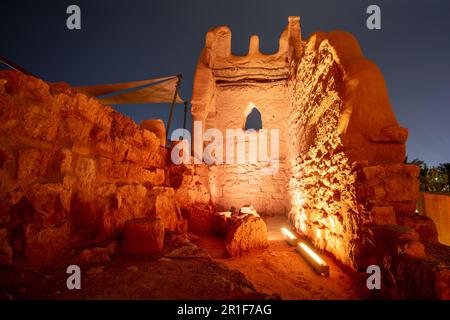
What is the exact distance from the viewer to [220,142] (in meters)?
7.26

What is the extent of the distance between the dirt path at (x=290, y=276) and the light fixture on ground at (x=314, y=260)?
7 centimetres

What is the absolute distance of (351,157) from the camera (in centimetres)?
294

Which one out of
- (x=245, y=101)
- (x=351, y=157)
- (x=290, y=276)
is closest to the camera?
(x=351, y=157)

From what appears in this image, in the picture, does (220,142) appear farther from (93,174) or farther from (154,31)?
(154,31)

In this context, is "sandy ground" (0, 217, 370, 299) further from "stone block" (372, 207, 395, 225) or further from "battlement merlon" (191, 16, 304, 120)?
"battlement merlon" (191, 16, 304, 120)

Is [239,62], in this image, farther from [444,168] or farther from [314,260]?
[444,168]

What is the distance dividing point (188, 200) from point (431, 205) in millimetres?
7062

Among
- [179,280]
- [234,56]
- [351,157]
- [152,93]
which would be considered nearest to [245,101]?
[234,56]

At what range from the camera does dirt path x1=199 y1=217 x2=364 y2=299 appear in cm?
262

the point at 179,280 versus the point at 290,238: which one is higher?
the point at 179,280

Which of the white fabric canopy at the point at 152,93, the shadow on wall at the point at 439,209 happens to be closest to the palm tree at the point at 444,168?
the shadow on wall at the point at 439,209

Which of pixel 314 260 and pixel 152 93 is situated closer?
pixel 314 260

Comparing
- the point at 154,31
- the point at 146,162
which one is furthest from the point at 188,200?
the point at 154,31

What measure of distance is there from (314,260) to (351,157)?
5.38 feet
